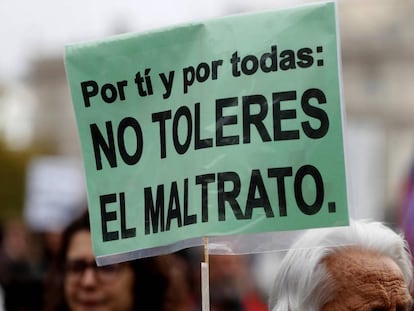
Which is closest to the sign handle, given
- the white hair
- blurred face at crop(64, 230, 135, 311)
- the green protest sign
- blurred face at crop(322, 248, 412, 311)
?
the green protest sign

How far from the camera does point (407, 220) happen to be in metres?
6.43

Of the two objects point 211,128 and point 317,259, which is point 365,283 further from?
point 211,128

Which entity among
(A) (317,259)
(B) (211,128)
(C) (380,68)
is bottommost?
(A) (317,259)

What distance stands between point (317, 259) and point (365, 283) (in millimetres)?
150

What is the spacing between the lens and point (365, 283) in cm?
420

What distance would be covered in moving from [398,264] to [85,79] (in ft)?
3.51

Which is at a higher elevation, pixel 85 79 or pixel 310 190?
pixel 85 79

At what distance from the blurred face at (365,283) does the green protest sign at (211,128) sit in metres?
0.23

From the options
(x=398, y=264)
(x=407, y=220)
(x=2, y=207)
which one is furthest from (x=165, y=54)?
(x=2, y=207)

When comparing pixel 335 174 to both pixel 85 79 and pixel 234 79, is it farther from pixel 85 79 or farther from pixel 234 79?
pixel 85 79

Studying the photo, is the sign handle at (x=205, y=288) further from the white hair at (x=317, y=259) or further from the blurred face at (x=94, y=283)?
the blurred face at (x=94, y=283)

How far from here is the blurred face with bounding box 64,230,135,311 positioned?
5.97 metres

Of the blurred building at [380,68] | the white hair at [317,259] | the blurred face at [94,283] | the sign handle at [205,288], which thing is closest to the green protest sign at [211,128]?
the sign handle at [205,288]

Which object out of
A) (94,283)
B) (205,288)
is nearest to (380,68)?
(94,283)
